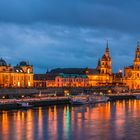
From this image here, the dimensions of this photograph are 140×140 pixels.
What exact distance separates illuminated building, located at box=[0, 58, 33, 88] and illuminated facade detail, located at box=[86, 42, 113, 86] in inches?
1447

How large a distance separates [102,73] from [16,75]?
49.6 m

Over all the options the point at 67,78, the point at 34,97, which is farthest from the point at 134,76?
the point at 34,97

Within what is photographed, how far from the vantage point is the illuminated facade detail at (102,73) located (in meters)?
168

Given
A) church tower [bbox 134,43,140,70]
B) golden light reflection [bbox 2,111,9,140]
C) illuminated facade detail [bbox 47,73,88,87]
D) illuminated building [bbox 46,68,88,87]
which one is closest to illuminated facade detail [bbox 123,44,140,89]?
church tower [bbox 134,43,140,70]

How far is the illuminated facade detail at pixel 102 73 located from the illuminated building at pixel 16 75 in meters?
36.7

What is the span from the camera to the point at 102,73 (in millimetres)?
172125

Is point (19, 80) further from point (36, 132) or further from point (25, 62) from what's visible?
point (36, 132)

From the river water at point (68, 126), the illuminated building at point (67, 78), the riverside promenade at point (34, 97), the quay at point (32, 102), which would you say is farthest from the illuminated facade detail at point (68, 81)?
the river water at point (68, 126)

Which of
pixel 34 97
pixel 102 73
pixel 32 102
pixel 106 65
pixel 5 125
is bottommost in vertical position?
pixel 5 125

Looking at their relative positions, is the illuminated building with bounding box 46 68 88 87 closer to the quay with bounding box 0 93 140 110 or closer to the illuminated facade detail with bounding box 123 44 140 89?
the illuminated facade detail with bounding box 123 44 140 89

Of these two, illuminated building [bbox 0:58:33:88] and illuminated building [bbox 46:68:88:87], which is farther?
illuminated building [bbox 46:68:88:87]

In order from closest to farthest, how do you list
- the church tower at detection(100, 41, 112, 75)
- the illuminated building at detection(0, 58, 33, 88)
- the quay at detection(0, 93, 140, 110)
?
the quay at detection(0, 93, 140, 110)
the illuminated building at detection(0, 58, 33, 88)
the church tower at detection(100, 41, 112, 75)

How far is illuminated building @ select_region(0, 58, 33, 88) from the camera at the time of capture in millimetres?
124312

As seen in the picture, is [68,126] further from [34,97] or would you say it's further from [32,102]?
[34,97]
